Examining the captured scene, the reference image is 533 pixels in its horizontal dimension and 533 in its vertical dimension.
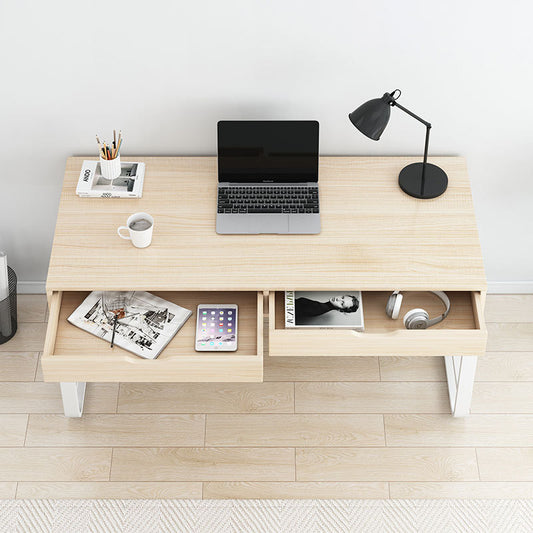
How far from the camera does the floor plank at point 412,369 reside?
262cm

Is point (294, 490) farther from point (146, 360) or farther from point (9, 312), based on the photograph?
point (9, 312)

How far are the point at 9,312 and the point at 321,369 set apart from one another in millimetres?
1161

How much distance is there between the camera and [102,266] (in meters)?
2.06

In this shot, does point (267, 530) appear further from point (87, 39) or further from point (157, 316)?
point (87, 39)

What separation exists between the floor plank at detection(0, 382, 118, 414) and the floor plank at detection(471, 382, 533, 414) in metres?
1.29

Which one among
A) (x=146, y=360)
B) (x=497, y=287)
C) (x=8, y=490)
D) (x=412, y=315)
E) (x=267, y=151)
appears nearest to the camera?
(x=146, y=360)

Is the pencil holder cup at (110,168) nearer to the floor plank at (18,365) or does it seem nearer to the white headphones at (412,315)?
the floor plank at (18,365)

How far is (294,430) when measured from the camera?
2.48m

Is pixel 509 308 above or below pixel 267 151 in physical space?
below

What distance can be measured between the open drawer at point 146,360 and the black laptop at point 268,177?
0.80ft

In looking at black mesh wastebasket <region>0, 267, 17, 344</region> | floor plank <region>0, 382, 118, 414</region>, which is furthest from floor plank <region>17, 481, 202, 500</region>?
black mesh wastebasket <region>0, 267, 17, 344</region>

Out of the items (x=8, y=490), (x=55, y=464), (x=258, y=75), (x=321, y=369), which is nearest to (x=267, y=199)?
(x=258, y=75)

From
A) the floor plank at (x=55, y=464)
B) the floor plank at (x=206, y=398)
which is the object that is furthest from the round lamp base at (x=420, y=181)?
the floor plank at (x=55, y=464)

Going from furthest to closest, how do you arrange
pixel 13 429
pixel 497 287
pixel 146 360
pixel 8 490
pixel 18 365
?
pixel 497 287 → pixel 18 365 → pixel 13 429 → pixel 8 490 → pixel 146 360
